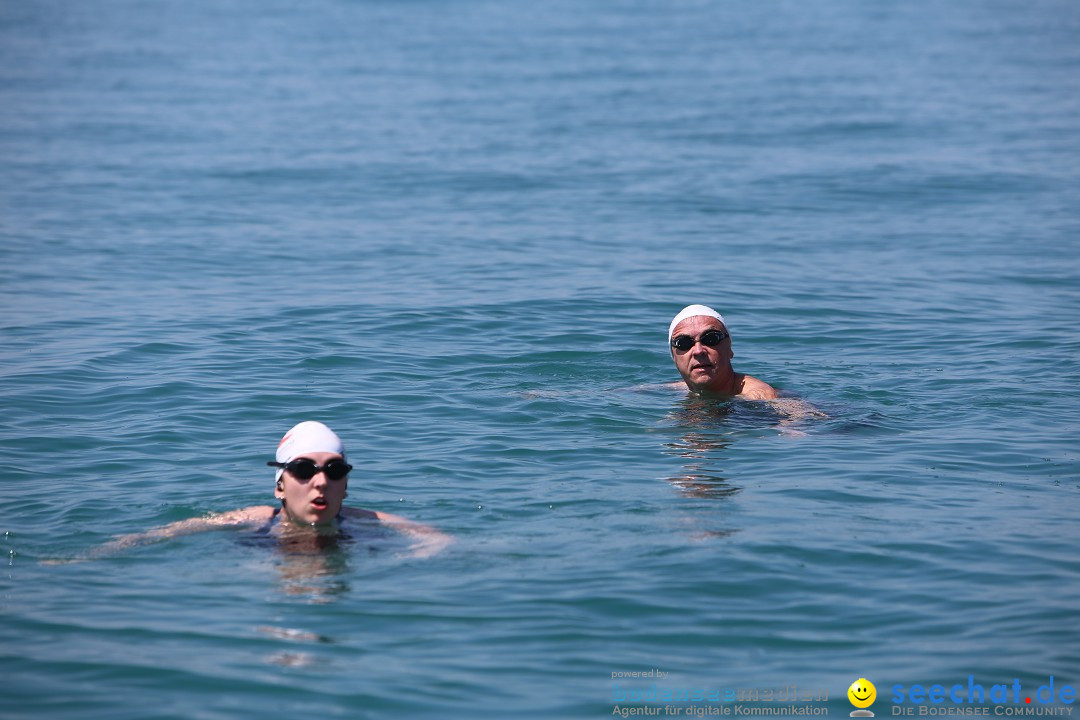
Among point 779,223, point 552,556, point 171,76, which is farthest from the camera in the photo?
point 171,76

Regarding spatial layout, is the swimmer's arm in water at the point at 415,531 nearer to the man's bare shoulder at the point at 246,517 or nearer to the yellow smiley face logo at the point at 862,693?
the man's bare shoulder at the point at 246,517

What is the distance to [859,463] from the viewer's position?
1101 cm

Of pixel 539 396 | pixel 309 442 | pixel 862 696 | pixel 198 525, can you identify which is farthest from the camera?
pixel 539 396

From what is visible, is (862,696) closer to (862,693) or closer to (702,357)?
(862,693)

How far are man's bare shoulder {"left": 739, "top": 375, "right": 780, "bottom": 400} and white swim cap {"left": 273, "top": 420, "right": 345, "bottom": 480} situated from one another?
4961 millimetres

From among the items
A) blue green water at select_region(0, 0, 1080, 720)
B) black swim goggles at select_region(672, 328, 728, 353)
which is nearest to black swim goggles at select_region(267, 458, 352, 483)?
blue green water at select_region(0, 0, 1080, 720)

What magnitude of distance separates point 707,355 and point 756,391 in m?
0.61

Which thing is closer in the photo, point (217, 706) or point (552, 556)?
point (217, 706)

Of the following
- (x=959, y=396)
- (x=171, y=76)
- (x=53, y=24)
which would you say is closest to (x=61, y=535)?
(x=959, y=396)

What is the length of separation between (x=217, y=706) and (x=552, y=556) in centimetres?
268

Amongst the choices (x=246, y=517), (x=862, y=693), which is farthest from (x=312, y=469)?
(x=862, y=693)

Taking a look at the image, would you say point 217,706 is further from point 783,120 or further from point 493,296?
point 783,120

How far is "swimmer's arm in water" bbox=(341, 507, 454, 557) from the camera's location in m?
9.06

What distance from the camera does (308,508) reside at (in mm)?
8961
